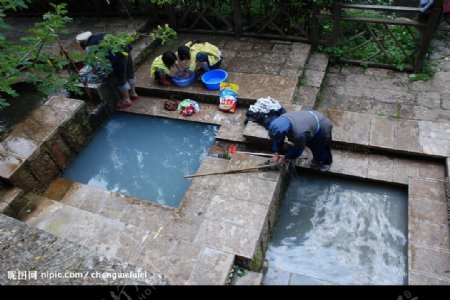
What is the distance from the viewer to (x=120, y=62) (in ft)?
22.9

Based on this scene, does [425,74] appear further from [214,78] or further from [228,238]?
[228,238]

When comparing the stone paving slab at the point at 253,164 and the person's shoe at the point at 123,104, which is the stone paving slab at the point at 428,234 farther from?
the person's shoe at the point at 123,104

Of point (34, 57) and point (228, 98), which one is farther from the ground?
point (34, 57)

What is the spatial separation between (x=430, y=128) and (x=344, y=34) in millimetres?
3466

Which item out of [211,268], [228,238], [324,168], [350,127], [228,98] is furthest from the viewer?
[228,98]

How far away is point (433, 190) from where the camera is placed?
554 centimetres

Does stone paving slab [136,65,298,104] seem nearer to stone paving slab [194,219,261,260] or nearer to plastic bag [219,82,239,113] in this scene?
plastic bag [219,82,239,113]

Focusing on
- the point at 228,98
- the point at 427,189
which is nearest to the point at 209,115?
the point at 228,98

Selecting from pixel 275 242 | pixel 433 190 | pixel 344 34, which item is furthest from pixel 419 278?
pixel 344 34

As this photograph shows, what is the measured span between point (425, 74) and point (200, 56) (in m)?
4.96

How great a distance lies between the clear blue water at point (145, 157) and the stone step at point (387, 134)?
4.14 feet

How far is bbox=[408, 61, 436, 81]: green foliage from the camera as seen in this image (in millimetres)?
7618

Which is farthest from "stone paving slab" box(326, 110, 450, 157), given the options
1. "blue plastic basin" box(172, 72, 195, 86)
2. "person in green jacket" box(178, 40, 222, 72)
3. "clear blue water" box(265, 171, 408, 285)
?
"blue plastic basin" box(172, 72, 195, 86)
